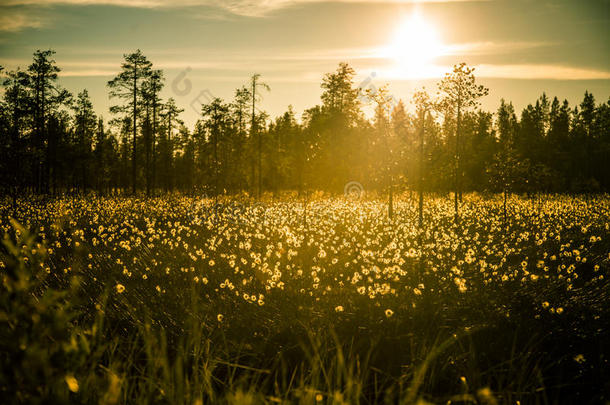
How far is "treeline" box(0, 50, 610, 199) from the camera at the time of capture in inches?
781

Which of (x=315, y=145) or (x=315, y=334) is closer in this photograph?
(x=315, y=334)

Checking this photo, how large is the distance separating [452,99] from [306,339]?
742 inches

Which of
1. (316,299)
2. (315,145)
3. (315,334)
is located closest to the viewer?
(315,334)

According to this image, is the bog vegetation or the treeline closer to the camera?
the bog vegetation

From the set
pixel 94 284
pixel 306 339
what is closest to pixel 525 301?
pixel 306 339

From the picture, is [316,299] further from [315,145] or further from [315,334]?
[315,145]

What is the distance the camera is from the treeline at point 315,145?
65.1ft

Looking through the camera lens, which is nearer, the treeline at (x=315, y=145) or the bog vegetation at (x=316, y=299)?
the bog vegetation at (x=316, y=299)

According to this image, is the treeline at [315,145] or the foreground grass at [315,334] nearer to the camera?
the foreground grass at [315,334]

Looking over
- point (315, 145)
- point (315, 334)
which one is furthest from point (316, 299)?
point (315, 145)

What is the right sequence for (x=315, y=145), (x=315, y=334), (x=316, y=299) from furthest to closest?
(x=315, y=145), (x=316, y=299), (x=315, y=334)

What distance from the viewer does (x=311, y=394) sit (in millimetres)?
2559

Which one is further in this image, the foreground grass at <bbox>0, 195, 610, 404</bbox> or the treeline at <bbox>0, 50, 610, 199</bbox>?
the treeline at <bbox>0, 50, 610, 199</bbox>

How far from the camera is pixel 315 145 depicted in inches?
777
